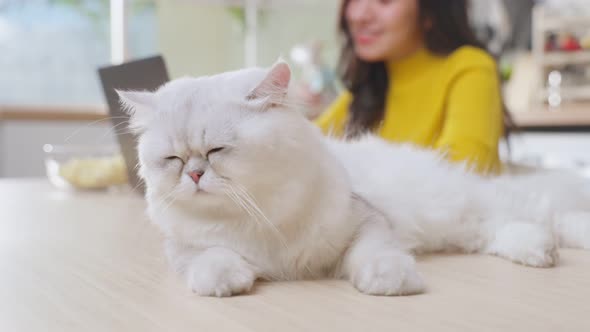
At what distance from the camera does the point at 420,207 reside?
102 cm

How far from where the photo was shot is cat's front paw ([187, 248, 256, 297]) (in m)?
0.68

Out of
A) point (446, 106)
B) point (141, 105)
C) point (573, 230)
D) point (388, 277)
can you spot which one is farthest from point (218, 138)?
point (446, 106)

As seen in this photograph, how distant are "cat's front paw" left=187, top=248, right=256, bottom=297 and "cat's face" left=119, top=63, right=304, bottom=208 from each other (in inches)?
3.1

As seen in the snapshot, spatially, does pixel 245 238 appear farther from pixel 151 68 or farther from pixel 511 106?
pixel 511 106

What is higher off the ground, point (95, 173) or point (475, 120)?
point (475, 120)

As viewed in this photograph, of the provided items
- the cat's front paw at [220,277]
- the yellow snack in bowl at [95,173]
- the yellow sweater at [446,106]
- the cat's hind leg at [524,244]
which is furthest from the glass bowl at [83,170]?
the cat's hind leg at [524,244]

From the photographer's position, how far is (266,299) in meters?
0.67

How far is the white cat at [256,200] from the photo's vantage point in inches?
27.7

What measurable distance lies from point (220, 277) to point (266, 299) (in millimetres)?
68

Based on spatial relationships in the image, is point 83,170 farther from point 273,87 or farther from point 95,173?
point 273,87

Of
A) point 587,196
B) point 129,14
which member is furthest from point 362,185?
point 129,14

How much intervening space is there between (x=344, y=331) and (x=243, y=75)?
40 centimetres

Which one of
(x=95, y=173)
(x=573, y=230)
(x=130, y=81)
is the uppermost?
(x=130, y=81)

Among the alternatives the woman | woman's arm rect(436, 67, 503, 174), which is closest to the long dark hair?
the woman
